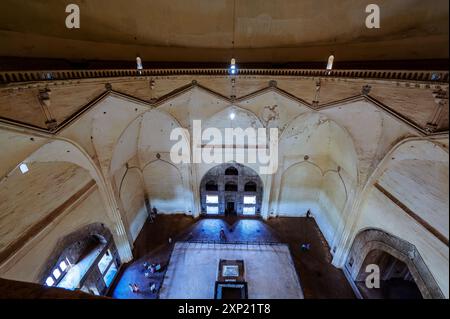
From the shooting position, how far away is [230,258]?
9.23 metres

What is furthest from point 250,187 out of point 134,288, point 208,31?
point 208,31

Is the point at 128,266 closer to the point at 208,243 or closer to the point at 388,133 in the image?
the point at 208,243

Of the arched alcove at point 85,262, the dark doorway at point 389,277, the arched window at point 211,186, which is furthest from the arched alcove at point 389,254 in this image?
the arched alcove at point 85,262

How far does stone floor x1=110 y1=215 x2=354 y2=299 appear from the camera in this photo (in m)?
8.15

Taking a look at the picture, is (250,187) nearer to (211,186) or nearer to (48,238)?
(211,186)

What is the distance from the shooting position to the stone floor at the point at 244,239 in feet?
26.7

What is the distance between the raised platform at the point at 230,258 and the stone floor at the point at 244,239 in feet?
1.22

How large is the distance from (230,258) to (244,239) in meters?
1.30

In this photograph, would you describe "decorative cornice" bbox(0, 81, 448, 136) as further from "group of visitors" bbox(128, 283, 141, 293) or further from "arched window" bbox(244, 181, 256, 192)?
"group of visitors" bbox(128, 283, 141, 293)

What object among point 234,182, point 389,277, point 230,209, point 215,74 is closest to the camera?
point 215,74

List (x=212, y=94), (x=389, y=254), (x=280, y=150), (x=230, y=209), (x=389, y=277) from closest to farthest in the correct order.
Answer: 1. (x=389, y=254)
2. (x=389, y=277)
3. (x=212, y=94)
4. (x=280, y=150)
5. (x=230, y=209)

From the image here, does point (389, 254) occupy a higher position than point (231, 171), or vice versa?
point (231, 171)
